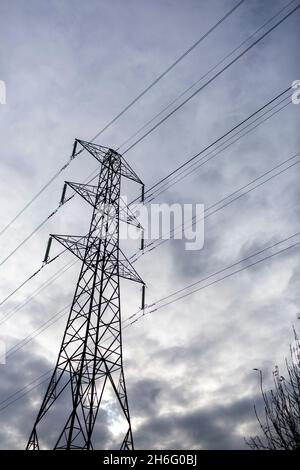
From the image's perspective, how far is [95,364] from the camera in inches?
452

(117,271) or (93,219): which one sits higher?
(93,219)
